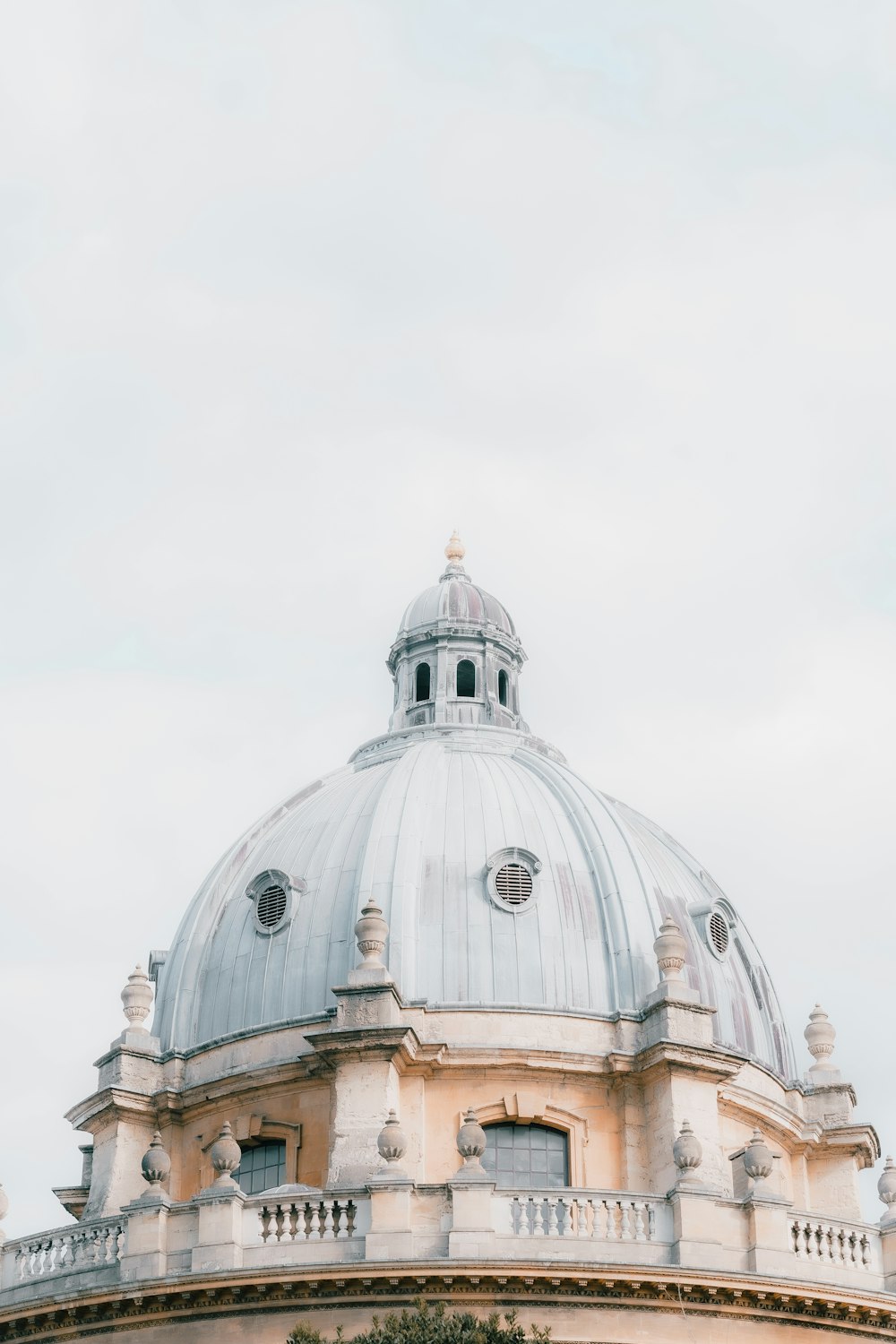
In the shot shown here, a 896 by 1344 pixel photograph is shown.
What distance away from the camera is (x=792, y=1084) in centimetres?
4553

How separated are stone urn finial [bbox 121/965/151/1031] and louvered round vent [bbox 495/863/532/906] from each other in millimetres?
7582

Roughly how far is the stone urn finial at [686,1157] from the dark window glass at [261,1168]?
8.03 meters

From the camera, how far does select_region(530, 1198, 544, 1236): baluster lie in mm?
34312

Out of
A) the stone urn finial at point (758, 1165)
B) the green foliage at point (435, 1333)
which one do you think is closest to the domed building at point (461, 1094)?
the stone urn finial at point (758, 1165)

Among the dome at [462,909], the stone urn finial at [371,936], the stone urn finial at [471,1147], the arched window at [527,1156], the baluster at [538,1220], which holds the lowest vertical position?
the baluster at [538,1220]

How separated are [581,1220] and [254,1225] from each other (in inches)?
201

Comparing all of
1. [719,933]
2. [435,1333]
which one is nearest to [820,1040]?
[719,933]

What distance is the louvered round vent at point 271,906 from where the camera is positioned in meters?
44.2

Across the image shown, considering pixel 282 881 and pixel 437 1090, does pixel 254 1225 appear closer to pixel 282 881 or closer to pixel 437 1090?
pixel 437 1090

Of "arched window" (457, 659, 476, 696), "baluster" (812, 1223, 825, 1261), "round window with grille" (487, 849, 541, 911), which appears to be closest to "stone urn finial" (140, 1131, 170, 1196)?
"round window with grille" (487, 849, 541, 911)

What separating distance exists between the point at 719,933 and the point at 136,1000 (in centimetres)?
1188

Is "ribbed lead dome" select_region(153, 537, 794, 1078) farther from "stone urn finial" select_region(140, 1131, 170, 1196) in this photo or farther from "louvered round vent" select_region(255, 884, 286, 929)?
"stone urn finial" select_region(140, 1131, 170, 1196)

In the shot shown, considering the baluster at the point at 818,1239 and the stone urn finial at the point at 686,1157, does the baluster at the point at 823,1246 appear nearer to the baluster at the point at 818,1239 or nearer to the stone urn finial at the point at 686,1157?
the baluster at the point at 818,1239

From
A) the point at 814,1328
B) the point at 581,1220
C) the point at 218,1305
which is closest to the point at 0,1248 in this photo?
the point at 218,1305
